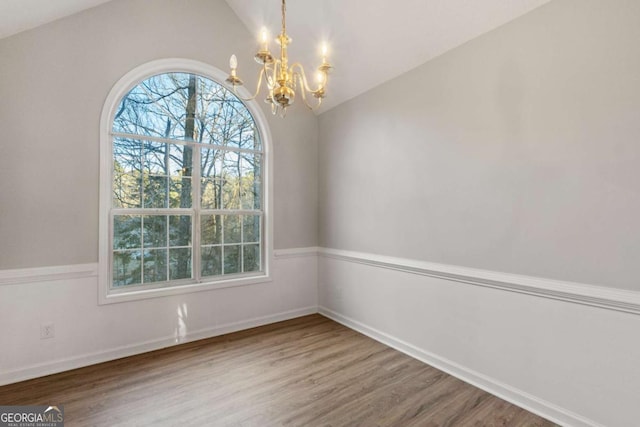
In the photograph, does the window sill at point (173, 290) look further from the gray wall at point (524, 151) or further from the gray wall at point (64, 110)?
the gray wall at point (524, 151)

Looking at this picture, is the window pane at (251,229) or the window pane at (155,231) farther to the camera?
the window pane at (251,229)

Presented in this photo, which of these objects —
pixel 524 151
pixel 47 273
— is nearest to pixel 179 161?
pixel 47 273

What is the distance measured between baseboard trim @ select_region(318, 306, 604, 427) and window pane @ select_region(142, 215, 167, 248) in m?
2.33

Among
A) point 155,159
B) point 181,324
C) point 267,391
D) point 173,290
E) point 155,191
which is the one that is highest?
point 155,159

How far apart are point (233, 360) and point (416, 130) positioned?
2.70 meters

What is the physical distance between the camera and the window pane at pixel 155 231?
3.04m

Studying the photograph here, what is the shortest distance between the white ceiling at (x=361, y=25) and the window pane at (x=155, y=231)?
1.79 metres

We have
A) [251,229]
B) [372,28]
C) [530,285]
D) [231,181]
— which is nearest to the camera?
[530,285]

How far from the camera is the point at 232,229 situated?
3.57 m

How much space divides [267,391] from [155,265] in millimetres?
1718

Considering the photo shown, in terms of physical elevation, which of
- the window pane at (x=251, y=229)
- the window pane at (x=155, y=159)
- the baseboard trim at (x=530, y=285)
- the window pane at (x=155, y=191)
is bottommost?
the baseboard trim at (x=530, y=285)

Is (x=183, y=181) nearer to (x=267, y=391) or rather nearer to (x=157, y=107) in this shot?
(x=157, y=107)

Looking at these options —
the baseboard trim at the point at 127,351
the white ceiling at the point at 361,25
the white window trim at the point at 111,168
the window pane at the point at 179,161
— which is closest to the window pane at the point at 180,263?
the white window trim at the point at 111,168

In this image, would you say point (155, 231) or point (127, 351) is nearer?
point (127, 351)
